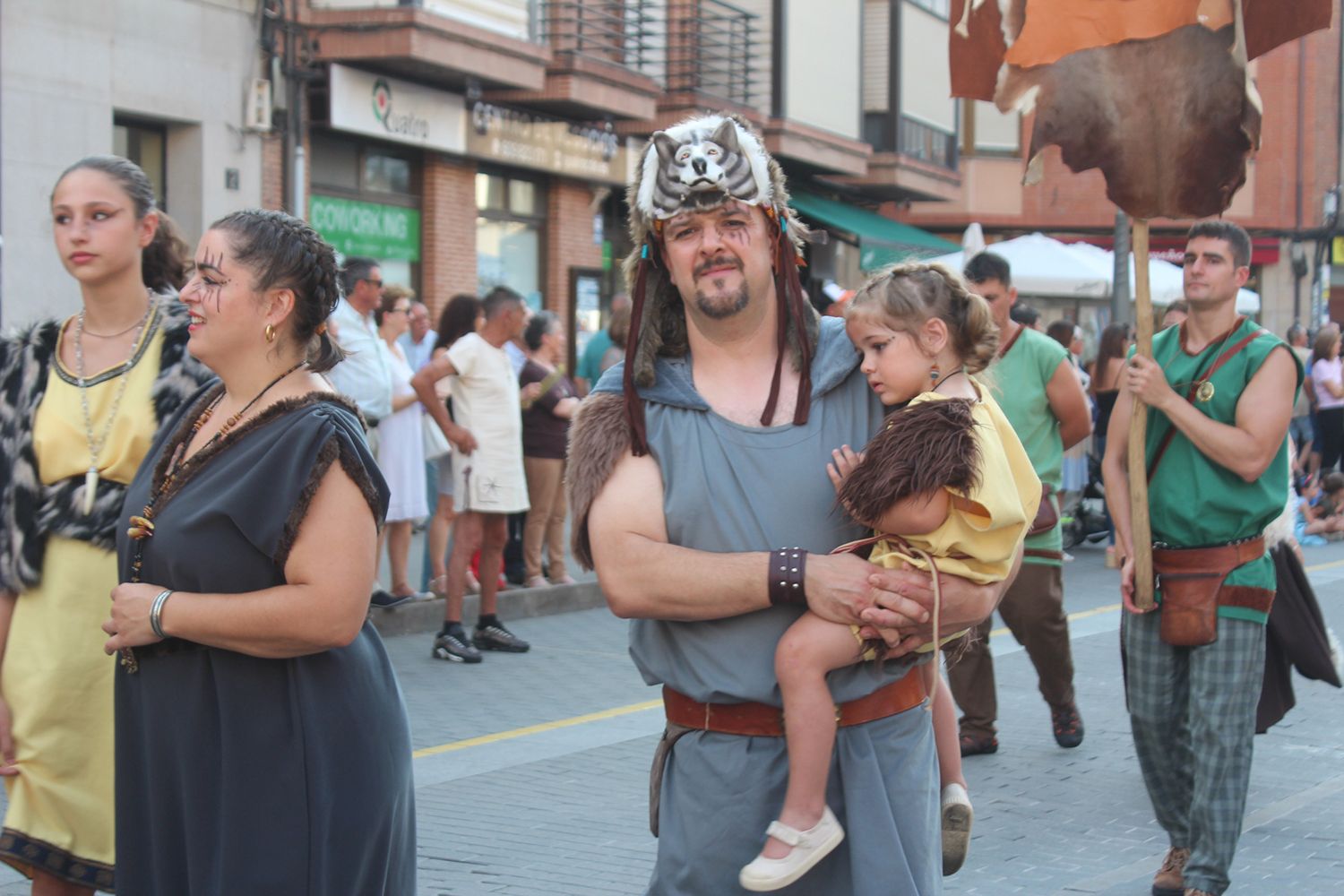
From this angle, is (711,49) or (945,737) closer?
(945,737)

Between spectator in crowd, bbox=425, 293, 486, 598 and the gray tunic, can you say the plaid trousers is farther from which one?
spectator in crowd, bbox=425, 293, 486, 598

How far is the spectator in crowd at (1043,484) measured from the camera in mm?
7531

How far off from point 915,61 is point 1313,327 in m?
12.8

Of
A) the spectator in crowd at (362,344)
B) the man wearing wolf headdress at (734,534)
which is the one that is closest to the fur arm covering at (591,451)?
the man wearing wolf headdress at (734,534)

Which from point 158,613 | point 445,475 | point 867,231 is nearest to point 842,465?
point 158,613

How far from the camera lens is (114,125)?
16.6 metres

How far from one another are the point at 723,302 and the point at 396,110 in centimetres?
1634

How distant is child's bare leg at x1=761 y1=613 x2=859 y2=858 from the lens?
126 inches

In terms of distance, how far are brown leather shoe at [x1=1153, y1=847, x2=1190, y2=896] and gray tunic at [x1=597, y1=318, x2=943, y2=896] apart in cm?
260

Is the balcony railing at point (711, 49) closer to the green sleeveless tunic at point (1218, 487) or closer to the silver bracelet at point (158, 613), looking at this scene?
the green sleeveless tunic at point (1218, 487)

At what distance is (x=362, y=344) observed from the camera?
1072 centimetres

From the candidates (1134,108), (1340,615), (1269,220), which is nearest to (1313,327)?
(1269,220)

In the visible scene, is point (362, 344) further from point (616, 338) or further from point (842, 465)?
point (842, 465)

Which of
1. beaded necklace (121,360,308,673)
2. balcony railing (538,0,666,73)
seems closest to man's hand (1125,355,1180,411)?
beaded necklace (121,360,308,673)
